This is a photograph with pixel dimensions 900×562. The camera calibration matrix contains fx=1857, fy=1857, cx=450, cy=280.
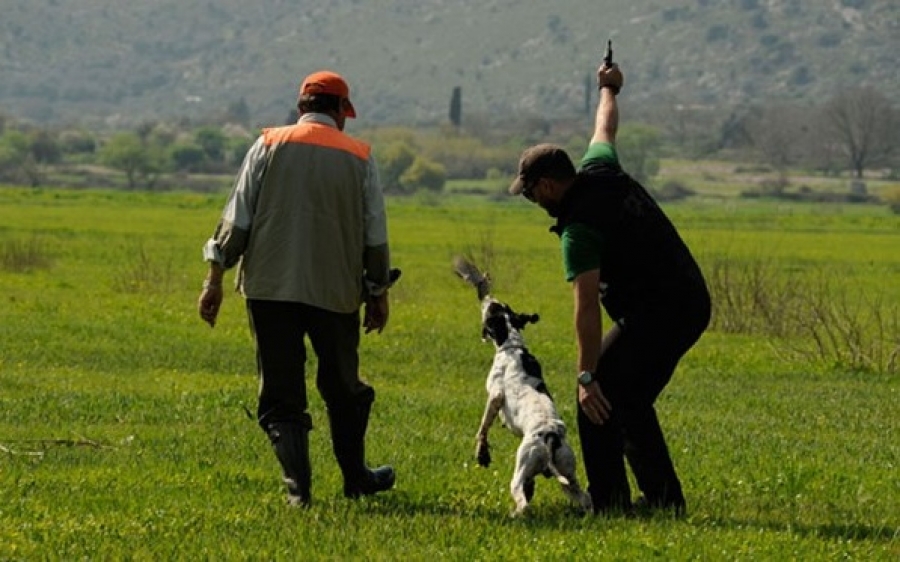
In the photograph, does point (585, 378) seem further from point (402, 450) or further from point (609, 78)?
point (402, 450)

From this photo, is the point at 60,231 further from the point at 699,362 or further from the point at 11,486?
the point at 11,486

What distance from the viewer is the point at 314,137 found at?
Result: 10.4m

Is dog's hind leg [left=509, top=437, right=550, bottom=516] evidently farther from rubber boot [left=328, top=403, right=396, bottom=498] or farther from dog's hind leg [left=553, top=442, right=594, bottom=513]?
rubber boot [left=328, top=403, right=396, bottom=498]

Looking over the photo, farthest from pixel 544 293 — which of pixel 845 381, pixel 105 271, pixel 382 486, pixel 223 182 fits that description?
pixel 223 182

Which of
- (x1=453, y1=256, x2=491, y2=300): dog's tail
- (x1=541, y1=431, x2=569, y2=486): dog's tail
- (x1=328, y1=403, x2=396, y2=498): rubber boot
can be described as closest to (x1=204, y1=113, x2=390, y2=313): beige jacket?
(x1=328, y1=403, x2=396, y2=498): rubber boot

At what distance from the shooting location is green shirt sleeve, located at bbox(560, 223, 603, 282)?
387 inches

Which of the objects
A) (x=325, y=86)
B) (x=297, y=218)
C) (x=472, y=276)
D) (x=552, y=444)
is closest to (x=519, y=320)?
(x=472, y=276)

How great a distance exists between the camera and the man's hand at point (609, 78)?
1073 cm

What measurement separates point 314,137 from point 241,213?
588 mm

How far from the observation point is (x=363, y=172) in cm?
1047

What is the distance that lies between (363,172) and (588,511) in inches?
89.4

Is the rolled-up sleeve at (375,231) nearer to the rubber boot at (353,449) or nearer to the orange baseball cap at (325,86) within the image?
the orange baseball cap at (325,86)

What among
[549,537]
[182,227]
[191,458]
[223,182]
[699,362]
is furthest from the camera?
[223,182]

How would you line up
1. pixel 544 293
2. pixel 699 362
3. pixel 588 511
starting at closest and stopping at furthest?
pixel 588 511, pixel 699 362, pixel 544 293
